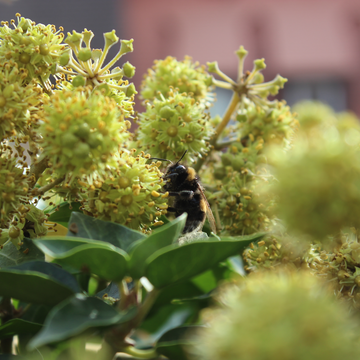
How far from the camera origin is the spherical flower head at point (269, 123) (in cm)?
89

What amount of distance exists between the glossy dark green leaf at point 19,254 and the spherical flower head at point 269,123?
1.64 ft

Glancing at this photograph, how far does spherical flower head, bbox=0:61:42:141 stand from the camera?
55 centimetres

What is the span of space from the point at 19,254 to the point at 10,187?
0.30 feet

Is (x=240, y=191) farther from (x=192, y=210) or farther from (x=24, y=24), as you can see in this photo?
(x=24, y=24)

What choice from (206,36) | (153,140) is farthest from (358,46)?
(153,140)

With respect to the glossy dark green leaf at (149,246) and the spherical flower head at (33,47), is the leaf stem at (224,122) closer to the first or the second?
A: the spherical flower head at (33,47)

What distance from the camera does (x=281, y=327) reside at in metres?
0.31

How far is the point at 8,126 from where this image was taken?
55 cm

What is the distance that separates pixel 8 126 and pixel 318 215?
0.39 meters

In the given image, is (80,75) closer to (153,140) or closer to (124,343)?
(153,140)

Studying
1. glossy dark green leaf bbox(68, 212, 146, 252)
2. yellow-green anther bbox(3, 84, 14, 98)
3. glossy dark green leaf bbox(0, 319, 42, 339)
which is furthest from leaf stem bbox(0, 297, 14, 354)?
yellow-green anther bbox(3, 84, 14, 98)

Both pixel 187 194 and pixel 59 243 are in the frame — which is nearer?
pixel 59 243

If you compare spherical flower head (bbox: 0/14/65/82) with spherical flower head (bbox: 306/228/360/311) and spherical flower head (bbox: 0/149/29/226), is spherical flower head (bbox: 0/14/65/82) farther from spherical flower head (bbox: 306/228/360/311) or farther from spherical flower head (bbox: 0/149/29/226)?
spherical flower head (bbox: 306/228/360/311)

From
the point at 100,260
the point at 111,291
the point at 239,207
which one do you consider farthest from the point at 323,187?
the point at 239,207
